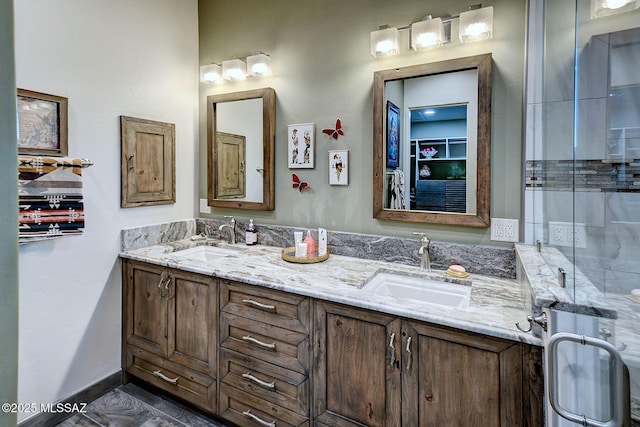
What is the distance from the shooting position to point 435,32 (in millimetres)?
1812

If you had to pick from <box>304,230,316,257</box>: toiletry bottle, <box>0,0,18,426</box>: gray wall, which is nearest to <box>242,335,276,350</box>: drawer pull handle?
<box>304,230,316,257</box>: toiletry bottle

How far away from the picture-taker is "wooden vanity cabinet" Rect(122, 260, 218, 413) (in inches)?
75.4

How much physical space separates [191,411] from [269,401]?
27.0 inches

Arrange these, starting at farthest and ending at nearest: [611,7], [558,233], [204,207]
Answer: [204,207] < [558,233] < [611,7]

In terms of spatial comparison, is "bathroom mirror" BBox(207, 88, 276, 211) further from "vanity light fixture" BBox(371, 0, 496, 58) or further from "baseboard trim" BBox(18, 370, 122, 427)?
"baseboard trim" BBox(18, 370, 122, 427)

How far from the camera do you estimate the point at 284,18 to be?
239cm

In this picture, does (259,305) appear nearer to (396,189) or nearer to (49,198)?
(396,189)

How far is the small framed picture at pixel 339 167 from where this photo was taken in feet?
7.09

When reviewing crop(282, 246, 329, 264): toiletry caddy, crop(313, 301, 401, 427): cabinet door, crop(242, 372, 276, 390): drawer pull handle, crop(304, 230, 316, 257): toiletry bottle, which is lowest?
crop(242, 372, 276, 390): drawer pull handle

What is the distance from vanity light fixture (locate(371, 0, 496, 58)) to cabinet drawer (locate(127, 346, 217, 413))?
2.11 meters

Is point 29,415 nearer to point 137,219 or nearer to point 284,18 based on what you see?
point 137,219

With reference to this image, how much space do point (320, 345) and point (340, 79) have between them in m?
1.58

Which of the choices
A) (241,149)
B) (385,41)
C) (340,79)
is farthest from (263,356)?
(385,41)

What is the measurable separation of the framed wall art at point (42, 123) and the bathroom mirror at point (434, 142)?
5.78 feet
